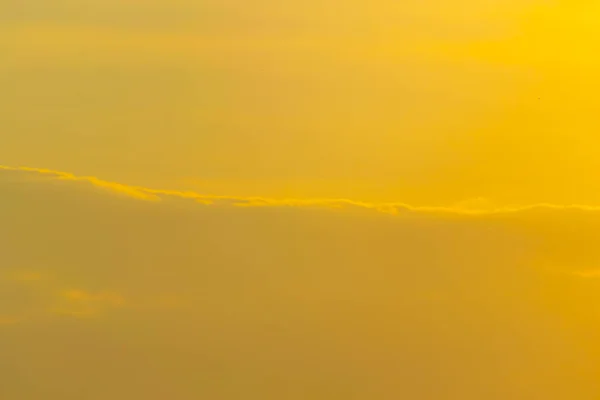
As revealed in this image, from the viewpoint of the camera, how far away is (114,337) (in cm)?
1107

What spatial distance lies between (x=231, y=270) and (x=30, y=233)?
2.34 m

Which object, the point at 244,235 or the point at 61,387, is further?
the point at 244,235

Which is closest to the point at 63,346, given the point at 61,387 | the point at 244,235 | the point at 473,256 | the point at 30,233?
the point at 61,387

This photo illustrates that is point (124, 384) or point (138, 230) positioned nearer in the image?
point (124, 384)

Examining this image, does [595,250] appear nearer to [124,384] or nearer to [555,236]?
[555,236]

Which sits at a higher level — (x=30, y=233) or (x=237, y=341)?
(x=30, y=233)

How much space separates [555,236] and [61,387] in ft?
19.1

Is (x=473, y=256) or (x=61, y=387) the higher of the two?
(x=473, y=256)

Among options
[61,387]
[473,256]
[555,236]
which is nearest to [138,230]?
[61,387]

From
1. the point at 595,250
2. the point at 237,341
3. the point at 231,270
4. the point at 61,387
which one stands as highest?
the point at 595,250

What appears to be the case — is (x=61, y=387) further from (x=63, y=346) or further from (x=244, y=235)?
(x=244, y=235)

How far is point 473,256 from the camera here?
1173cm

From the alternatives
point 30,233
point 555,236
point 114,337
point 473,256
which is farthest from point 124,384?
point 555,236

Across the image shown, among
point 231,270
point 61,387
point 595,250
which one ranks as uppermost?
point 595,250
